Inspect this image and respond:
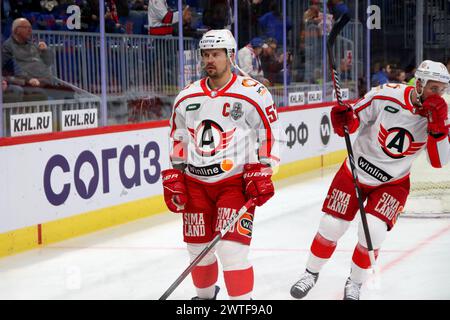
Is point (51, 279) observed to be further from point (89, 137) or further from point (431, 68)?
point (431, 68)

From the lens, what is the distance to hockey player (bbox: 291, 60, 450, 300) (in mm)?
4410

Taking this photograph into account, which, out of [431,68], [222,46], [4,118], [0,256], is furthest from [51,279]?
[431,68]

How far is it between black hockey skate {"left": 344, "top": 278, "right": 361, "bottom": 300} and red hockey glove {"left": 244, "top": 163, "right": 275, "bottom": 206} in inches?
34.9

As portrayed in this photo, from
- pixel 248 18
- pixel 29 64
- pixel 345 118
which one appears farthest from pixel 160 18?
pixel 345 118

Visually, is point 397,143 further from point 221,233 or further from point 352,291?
point 221,233

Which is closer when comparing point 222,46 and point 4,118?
point 222,46

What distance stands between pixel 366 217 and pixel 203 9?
4.21m

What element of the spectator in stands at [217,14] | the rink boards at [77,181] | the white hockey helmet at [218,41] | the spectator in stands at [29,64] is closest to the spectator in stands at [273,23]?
the spectator in stands at [217,14]

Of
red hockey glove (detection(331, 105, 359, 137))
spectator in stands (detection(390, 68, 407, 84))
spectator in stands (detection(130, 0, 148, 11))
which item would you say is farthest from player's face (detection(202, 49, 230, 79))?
spectator in stands (detection(390, 68, 407, 84))

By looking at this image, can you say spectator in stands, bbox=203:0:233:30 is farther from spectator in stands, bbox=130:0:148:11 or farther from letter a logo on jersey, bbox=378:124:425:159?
letter a logo on jersey, bbox=378:124:425:159

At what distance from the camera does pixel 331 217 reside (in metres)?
4.58

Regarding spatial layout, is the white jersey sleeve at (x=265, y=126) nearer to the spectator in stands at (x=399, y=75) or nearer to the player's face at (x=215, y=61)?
the player's face at (x=215, y=61)

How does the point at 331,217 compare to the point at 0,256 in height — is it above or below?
above

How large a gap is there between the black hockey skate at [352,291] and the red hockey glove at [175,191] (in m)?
1.03
